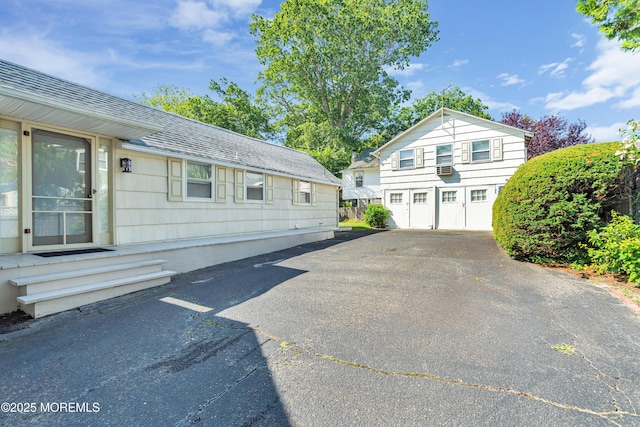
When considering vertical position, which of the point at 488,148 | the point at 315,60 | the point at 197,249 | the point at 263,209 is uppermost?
the point at 315,60

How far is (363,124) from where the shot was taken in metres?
25.6

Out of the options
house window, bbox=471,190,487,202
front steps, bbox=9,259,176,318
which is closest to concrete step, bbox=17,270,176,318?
front steps, bbox=9,259,176,318

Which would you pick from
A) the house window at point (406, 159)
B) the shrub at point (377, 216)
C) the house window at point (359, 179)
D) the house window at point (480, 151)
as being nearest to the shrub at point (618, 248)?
the house window at point (480, 151)

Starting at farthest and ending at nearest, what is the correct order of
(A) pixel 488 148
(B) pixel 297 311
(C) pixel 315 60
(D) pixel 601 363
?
(C) pixel 315 60 < (A) pixel 488 148 < (B) pixel 297 311 < (D) pixel 601 363

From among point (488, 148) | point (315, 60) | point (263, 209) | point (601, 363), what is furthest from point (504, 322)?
point (315, 60)

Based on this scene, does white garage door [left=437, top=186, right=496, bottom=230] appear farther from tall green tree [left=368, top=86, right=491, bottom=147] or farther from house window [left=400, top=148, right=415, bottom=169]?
tall green tree [left=368, top=86, right=491, bottom=147]

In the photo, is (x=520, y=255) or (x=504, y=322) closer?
(x=504, y=322)

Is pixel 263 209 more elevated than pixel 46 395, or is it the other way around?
pixel 263 209

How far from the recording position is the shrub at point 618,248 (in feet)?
13.9

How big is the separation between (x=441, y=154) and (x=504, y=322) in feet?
45.7

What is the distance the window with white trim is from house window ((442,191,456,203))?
1061 cm

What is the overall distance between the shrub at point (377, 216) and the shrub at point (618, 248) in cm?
1150

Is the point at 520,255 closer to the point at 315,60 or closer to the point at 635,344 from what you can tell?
the point at 635,344

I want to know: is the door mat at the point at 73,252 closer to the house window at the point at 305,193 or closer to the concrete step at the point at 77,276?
the concrete step at the point at 77,276
